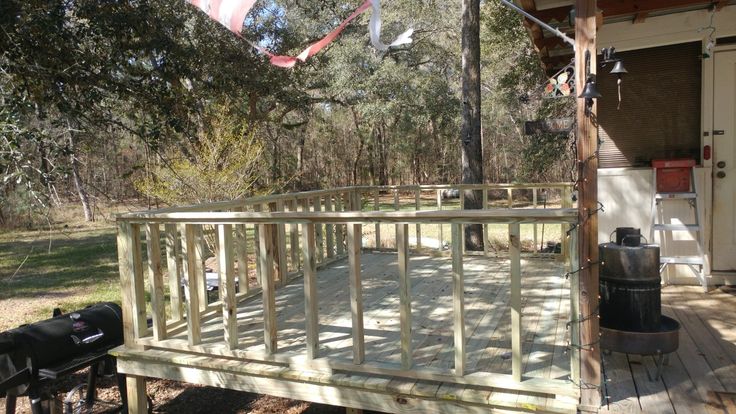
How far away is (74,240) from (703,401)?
1295 centimetres

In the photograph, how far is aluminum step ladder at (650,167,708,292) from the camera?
13.7 ft

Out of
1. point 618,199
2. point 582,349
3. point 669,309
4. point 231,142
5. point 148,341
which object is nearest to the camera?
point 582,349

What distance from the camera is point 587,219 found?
2.40 meters

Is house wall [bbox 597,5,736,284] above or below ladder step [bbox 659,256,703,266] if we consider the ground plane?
above

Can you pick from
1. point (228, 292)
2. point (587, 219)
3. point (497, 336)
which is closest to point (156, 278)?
point (228, 292)

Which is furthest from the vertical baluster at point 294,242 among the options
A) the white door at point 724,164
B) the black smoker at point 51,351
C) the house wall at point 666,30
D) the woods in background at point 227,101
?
the white door at point 724,164

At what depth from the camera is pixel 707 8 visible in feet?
13.2

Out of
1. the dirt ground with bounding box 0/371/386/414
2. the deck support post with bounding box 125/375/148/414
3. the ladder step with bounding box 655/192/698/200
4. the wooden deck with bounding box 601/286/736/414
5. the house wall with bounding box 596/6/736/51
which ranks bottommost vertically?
the dirt ground with bounding box 0/371/386/414

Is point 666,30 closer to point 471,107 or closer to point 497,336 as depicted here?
point 497,336

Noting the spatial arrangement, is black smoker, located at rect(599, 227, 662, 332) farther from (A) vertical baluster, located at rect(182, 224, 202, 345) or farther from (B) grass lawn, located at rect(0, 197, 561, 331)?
(B) grass lawn, located at rect(0, 197, 561, 331)

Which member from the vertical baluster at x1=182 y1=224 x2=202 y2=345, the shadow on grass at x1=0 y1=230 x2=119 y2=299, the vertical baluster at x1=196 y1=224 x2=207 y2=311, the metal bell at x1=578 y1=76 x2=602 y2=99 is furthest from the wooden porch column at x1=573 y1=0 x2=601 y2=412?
the shadow on grass at x1=0 y1=230 x2=119 y2=299

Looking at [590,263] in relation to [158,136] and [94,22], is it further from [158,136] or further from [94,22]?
[94,22]

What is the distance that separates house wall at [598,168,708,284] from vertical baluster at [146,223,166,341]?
3452 millimetres

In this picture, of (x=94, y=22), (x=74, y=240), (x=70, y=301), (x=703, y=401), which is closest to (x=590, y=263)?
(x=703, y=401)
